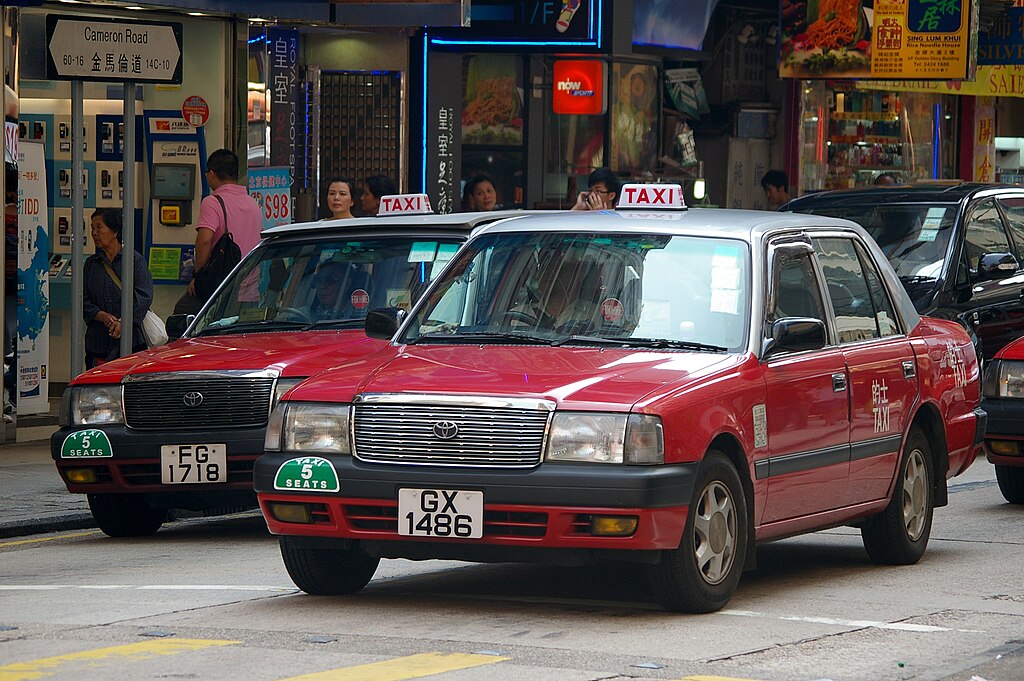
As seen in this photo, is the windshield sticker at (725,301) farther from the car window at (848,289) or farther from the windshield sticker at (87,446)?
the windshield sticker at (87,446)

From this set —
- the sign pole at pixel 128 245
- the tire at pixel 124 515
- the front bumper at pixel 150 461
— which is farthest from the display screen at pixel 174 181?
the front bumper at pixel 150 461

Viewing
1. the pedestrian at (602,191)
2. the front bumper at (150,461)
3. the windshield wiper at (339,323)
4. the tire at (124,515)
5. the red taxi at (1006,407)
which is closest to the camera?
the front bumper at (150,461)

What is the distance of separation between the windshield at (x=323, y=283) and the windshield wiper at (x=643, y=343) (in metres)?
3.16

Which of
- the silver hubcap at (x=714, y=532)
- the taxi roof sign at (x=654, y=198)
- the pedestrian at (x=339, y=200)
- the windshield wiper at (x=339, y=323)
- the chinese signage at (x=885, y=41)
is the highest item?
the chinese signage at (x=885, y=41)

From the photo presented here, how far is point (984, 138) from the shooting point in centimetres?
3105

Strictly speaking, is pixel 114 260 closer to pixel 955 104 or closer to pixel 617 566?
pixel 617 566

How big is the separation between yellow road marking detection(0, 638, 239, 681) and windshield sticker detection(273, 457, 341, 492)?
800 mm

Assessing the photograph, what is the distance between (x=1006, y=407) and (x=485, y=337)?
15.2 ft

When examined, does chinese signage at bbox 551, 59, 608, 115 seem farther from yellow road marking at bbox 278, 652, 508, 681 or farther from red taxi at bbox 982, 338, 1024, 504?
yellow road marking at bbox 278, 652, 508, 681

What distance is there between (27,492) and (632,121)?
12.9 meters

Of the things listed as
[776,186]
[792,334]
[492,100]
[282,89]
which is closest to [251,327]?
[792,334]

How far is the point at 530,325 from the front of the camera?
8445 mm

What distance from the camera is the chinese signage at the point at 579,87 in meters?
22.4

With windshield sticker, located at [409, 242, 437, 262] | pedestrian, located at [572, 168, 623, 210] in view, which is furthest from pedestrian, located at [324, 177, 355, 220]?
windshield sticker, located at [409, 242, 437, 262]
